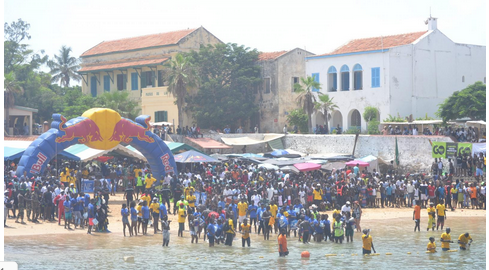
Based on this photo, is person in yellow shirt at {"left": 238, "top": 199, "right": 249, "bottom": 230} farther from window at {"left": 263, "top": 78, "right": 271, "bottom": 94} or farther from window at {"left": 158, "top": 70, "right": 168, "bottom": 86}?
window at {"left": 263, "top": 78, "right": 271, "bottom": 94}

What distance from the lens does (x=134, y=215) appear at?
82.9 feet

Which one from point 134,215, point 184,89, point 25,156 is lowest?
point 134,215

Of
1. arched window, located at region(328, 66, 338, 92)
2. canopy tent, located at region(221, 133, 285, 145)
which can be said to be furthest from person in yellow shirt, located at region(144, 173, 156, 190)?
arched window, located at region(328, 66, 338, 92)

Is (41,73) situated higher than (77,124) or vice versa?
(41,73)

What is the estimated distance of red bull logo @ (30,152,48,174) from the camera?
1216 inches

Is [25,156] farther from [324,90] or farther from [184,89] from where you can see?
[324,90]

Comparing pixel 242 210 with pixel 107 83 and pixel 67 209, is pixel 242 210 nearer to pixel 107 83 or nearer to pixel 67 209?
pixel 67 209

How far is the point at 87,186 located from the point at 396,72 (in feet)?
82.3

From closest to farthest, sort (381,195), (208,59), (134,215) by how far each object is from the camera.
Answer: (134,215) < (381,195) < (208,59)

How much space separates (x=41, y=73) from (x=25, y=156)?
40380 millimetres

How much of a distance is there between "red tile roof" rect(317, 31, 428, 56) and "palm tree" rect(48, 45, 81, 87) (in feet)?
112

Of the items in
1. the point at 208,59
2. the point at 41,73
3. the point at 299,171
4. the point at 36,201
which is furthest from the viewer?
the point at 41,73

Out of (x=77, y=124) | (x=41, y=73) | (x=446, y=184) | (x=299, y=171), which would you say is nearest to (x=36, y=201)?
(x=77, y=124)

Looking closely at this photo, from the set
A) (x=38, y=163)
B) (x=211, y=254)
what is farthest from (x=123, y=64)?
(x=211, y=254)
